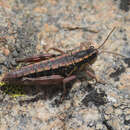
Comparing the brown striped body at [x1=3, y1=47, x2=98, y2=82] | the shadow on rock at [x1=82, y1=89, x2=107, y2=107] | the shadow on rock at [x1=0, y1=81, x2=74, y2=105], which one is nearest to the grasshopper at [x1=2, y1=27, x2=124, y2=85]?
the brown striped body at [x1=3, y1=47, x2=98, y2=82]

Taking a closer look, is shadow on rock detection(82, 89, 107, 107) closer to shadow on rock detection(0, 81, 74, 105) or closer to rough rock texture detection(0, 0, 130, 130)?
rough rock texture detection(0, 0, 130, 130)

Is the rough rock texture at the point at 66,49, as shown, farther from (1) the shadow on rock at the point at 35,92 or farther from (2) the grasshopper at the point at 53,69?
(2) the grasshopper at the point at 53,69

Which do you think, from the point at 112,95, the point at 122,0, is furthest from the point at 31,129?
the point at 122,0

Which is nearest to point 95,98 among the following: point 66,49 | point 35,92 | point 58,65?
point 58,65

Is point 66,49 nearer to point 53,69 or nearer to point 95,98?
A: point 53,69

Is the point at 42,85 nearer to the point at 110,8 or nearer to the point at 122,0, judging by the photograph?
the point at 110,8

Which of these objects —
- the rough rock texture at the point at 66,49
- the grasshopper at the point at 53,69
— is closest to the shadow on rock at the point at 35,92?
the rough rock texture at the point at 66,49
